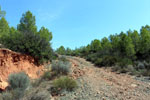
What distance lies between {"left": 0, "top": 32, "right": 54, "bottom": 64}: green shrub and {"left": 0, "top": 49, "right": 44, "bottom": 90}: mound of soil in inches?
20.4

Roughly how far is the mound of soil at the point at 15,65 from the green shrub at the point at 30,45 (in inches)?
20.4

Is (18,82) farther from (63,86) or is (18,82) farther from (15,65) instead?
(15,65)

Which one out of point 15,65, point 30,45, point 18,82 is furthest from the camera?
point 30,45

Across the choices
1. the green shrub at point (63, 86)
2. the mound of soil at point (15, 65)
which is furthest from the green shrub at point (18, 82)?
the green shrub at point (63, 86)

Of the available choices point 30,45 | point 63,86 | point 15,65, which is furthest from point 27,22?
point 63,86

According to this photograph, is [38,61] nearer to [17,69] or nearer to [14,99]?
[17,69]

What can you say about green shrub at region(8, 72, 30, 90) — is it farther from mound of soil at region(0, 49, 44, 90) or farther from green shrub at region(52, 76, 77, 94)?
green shrub at region(52, 76, 77, 94)

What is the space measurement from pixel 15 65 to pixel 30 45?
191 cm

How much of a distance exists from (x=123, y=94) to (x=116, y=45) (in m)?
19.5

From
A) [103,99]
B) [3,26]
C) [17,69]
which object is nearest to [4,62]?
[17,69]

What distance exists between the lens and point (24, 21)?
70.6 feet

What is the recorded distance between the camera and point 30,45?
375 inches

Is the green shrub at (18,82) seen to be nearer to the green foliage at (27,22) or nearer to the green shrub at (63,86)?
the green shrub at (63,86)

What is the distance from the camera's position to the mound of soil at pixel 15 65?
24.9 ft
